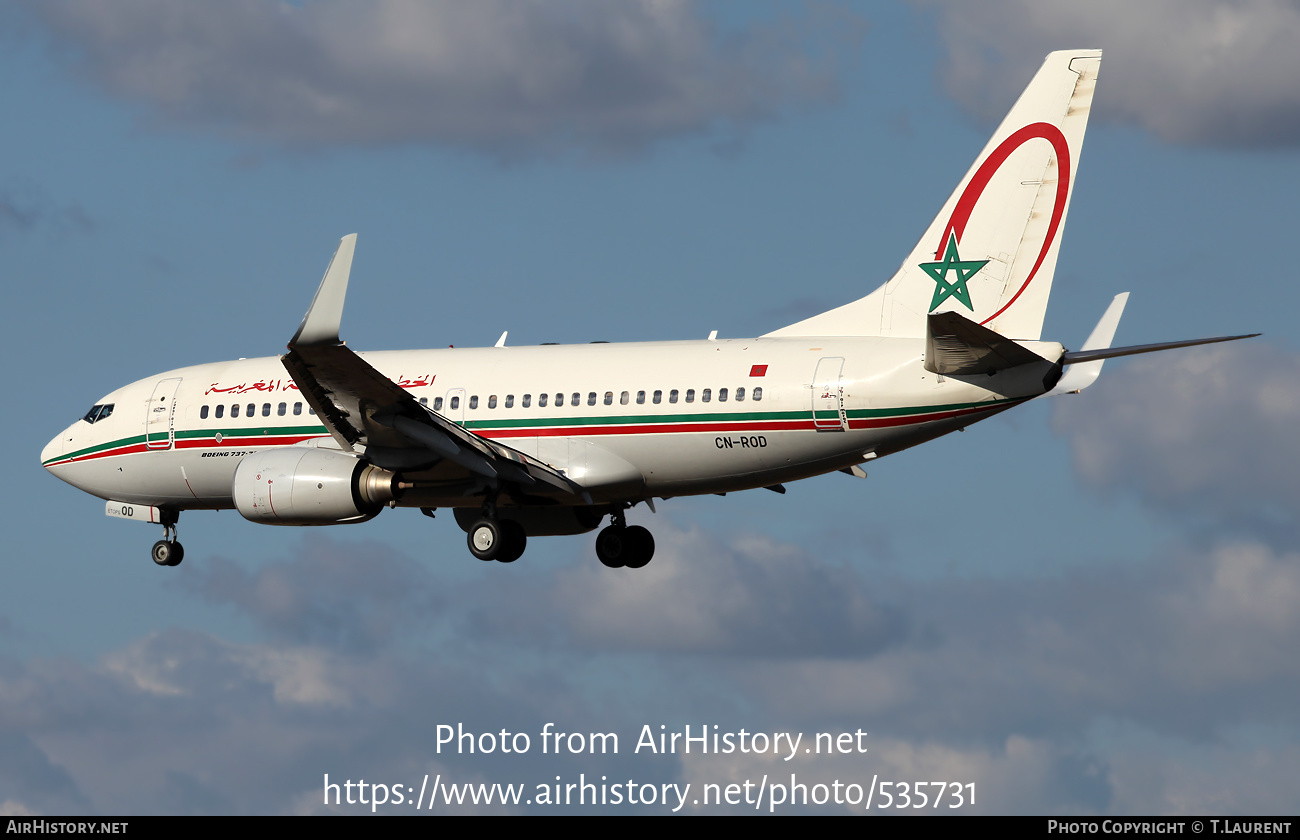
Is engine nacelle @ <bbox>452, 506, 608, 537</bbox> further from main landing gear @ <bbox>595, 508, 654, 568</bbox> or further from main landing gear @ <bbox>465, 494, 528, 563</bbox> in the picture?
main landing gear @ <bbox>465, 494, 528, 563</bbox>

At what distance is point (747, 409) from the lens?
3378 centimetres

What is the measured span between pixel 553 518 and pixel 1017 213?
43.1 feet

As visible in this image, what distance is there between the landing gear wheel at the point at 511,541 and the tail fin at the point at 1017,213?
30.6 feet

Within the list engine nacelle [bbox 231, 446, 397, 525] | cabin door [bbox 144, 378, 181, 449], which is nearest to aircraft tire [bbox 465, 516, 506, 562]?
engine nacelle [bbox 231, 446, 397, 525]

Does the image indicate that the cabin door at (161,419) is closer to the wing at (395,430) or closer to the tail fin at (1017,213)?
the wing at (395,430)

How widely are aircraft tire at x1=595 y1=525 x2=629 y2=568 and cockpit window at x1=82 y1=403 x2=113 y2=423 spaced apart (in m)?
12.5

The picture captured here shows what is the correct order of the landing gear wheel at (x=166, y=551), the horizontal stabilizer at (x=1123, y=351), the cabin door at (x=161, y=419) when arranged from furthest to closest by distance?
the landing gear wheel at (x=166, y=551) < the cabin door at (x=161, y=419) < the horizontal stabilizer at (x=1123, y=351)

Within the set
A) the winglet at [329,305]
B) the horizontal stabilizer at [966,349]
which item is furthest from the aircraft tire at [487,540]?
the horizontal stabilizer at [966,349]

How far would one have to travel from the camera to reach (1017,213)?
33.5m

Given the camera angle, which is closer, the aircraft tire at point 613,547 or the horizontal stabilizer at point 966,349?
the horizontal stabilizer at point 966,349

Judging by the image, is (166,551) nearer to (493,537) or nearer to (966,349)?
(493,537)

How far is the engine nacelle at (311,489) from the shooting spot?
1380 inches

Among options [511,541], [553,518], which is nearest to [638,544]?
[553,518]

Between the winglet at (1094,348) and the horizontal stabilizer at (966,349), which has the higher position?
the winglet at (1094,348)
